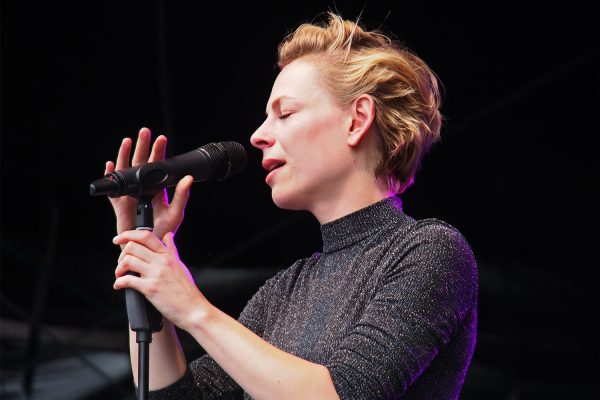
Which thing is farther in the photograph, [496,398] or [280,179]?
[496,398]

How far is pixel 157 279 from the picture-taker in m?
1.12

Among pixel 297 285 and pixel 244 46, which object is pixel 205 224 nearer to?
pixel 244 46

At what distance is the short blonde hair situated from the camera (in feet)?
4.65

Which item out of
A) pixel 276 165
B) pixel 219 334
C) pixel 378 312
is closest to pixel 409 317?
pixel 378 312

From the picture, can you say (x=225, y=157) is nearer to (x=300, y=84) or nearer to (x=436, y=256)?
(x=300, y=84)

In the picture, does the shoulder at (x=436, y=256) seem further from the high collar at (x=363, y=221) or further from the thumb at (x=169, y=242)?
the thumb at (x=169, y=242)

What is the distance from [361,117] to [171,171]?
0.36 metres

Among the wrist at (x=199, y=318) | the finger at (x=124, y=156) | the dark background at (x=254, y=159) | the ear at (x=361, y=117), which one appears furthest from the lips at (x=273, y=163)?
the dark background at (x=254, y=159)

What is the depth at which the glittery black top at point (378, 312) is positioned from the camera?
1.15 metres

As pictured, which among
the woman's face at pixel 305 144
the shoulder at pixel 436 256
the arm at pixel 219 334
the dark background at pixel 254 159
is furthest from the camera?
the dark background at pixel 254 159

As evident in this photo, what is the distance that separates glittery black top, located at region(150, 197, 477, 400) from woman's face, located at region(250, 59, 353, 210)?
7 centimetres

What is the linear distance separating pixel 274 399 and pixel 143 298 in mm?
211

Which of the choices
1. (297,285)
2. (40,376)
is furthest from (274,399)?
(40,376)

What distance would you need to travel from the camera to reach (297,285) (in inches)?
58.2
